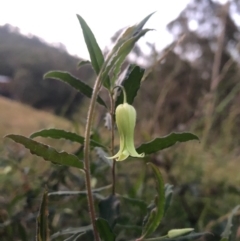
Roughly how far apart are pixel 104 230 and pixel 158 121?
164cm

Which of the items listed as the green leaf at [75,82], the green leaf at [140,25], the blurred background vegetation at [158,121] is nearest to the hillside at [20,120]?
the blurred background vegetation at [158,121]

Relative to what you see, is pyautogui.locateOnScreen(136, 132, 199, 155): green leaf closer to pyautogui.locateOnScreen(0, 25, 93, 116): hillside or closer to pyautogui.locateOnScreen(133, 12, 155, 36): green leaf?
pyautogui.locateOnScreen(133, 12, 155, 36): green leaf

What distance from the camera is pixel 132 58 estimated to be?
1.74 meters

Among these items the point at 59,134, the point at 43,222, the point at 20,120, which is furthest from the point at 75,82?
the point at 20,120

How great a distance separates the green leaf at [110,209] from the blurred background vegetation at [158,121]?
12 cm

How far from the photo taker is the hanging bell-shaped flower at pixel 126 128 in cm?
38

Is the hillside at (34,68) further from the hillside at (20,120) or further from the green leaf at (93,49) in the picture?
the green leaf at (93,49)

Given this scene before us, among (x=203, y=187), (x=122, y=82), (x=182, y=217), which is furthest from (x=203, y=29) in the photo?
(x=122, y=82)

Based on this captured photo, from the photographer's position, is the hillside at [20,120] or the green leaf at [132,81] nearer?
the green leaf at [132,81]

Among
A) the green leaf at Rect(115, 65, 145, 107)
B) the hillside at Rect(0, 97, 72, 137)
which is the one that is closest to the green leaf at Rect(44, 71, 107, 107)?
the green leaf at Rect(115, 65, 145, 107)

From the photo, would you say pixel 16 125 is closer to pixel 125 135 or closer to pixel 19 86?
pixel 19 86

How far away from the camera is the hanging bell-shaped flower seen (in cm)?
38

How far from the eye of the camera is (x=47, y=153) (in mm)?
363

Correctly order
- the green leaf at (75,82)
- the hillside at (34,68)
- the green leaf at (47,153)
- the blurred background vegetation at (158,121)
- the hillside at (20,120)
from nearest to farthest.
A: the green leaf at (47,153) → the green leaf at (75,82) → the blurred background vegetation at (158,121) → the hillside at (20,120) → the hillside at (34,68)
